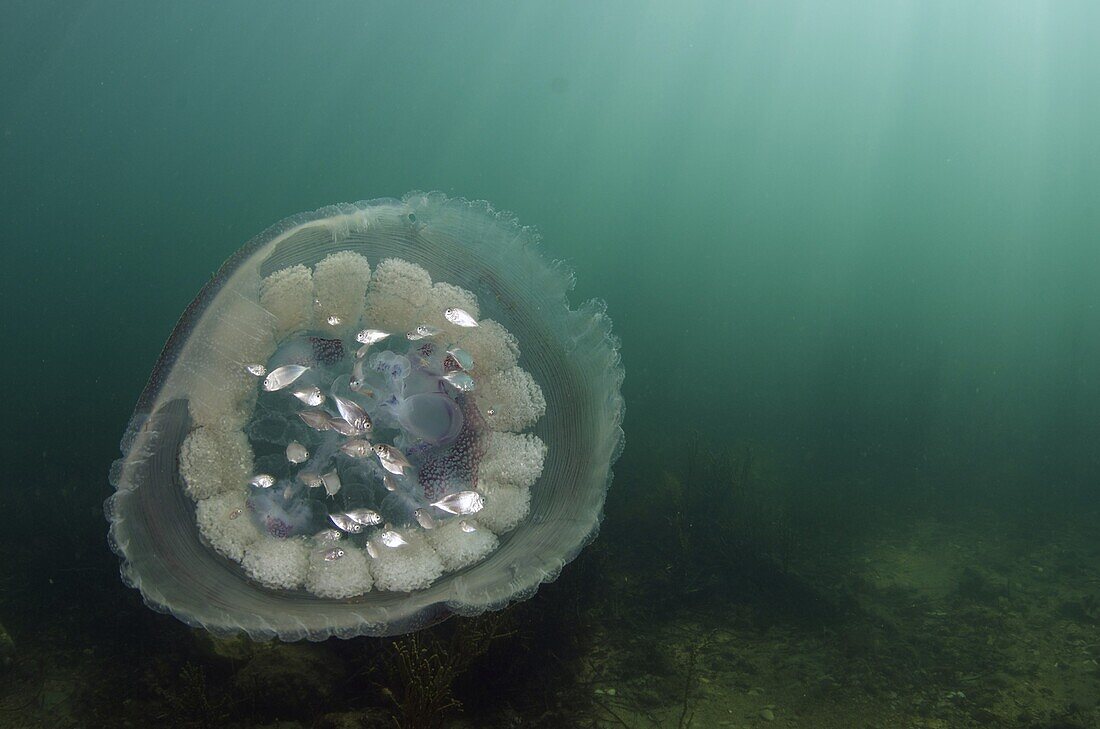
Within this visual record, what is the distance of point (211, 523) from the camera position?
319cm

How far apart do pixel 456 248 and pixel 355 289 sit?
0.68 m

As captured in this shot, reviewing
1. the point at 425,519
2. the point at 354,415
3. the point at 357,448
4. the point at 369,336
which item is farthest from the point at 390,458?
the point at 369,336

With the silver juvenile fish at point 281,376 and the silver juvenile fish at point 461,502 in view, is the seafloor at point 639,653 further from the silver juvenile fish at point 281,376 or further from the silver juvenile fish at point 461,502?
the silver juvenile fish at point 281,376

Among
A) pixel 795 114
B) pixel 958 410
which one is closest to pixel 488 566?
pixel 958 410

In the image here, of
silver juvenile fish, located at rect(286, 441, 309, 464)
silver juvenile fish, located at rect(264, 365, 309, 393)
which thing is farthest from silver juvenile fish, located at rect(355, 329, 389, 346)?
silver juvenile fish, located at rect(286, 441, 309, 464)

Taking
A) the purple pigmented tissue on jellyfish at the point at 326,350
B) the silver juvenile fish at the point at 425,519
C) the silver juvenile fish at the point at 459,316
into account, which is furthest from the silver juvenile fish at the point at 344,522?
the silver juvenile fish at the point at 459,316

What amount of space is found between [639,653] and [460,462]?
340 cm

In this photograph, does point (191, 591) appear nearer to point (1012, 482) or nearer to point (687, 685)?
point (687, 685)

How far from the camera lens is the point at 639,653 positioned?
5930 millimetres

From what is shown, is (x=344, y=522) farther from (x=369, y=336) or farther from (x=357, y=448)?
(x=369, y=336)

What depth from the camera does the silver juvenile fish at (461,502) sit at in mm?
3477

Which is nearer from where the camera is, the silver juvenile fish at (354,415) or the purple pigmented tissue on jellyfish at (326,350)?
the silver juvenile fish at (354,415)

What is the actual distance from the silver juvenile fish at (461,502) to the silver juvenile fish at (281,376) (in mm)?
1081

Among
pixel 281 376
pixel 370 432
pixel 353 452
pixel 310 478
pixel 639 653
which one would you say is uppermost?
pixel 281 376
